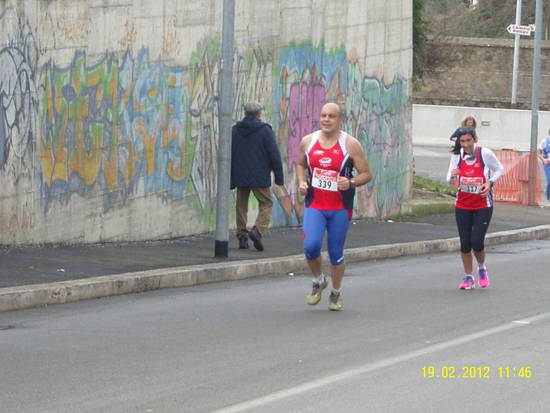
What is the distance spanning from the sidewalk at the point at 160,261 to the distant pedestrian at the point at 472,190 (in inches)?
93.4

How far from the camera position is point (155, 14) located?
52.5 feet

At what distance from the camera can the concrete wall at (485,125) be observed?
46.8 m

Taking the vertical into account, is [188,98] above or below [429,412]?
above

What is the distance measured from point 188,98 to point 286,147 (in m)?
2.75

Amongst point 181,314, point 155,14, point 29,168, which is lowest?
point 181,314

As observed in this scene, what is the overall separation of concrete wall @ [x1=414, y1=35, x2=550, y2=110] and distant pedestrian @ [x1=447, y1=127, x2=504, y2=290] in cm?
3953

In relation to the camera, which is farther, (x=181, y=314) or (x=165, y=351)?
(x=181, y=314)

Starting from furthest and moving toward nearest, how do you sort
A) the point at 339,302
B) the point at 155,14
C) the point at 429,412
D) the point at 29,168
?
1. the point at 155,14
2. the point at 29,168
3. the point at 339,302
4. the point at 429,412

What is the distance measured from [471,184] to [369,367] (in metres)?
4.94

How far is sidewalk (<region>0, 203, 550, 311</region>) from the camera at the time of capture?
38.7 feet

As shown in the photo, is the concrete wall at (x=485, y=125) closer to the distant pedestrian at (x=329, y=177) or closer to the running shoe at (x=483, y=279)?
the running shoe at (x=483, y=279)

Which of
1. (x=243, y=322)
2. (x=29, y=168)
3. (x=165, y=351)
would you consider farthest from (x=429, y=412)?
(x=29, y=168)

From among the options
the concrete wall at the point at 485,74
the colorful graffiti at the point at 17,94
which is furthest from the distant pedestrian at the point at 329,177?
the concrete wall at the point at 485,74

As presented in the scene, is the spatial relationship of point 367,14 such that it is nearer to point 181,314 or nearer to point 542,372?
point 181,314
